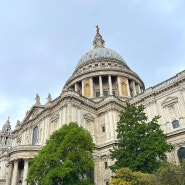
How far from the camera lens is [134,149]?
2416 centimetres

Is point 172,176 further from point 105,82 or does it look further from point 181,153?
point 105,82

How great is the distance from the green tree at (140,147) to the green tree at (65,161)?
346 centimetres

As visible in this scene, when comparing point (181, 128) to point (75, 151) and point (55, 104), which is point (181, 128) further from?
point (55, 104)

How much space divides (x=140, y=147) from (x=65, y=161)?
25.8 ft

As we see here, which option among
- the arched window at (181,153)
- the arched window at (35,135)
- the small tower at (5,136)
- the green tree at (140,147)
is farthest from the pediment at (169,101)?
the small tower at (5,136)

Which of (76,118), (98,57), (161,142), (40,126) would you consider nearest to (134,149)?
(161,142)

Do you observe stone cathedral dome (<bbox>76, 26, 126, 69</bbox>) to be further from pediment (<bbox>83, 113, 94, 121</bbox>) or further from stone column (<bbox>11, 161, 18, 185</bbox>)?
stone column (<bbox>11, 161, 18, 185</bbox>)

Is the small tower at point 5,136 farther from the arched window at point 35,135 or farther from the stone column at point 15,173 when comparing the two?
the stone column at point 15,173

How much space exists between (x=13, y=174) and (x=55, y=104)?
1190cm

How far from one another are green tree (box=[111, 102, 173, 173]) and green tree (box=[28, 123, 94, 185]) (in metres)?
3.46

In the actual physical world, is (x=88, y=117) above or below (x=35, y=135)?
above

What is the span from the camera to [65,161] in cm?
2242

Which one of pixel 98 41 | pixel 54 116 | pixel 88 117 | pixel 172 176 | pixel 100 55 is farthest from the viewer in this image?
pixel 98 41

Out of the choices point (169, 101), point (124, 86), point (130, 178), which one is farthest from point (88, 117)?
point (130, 178)
